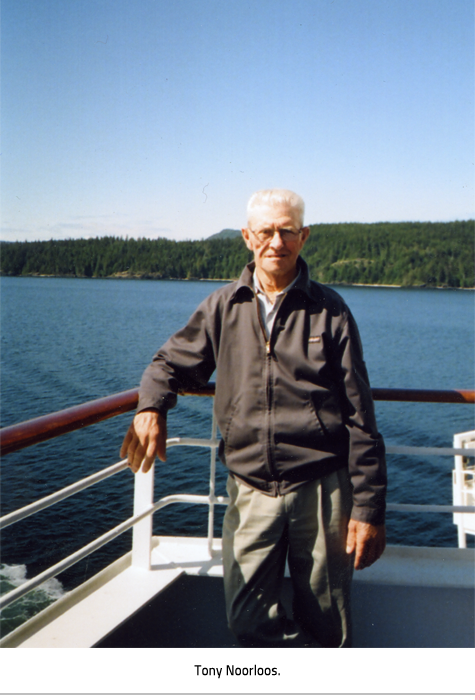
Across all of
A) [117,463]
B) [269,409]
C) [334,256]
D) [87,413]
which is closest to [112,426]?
[117,463]

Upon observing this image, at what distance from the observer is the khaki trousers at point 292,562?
134cm

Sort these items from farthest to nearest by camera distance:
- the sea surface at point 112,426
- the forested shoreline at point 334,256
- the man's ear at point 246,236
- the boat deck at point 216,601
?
1. the forested shoreline at point 334,256
2. the sea surface at point 112,426
3. the boat deck at point 216,601
4. the man's ear at point 246,236

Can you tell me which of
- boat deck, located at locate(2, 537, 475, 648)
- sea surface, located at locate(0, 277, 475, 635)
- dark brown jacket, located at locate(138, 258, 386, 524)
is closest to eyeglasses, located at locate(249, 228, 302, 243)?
dark brown jacket, located at locate(138, 258, 386, 524)

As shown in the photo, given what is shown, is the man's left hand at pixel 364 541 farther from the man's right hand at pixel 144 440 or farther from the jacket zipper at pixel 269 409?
the man's right hand at pixel 144 440

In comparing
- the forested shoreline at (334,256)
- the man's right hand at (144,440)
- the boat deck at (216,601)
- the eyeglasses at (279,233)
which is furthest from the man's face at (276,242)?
the forested shoreline at (334,256)

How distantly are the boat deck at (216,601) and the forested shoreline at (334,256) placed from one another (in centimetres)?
1955

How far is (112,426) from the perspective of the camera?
1473 cm

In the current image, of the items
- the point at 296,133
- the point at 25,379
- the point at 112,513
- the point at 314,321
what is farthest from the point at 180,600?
the point at 25,379

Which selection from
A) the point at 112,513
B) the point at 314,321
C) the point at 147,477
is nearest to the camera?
the point at 314,321

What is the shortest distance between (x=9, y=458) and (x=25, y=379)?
24.6 ft

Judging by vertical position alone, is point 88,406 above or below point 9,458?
above

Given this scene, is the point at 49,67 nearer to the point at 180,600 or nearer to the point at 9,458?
the point at 180,600

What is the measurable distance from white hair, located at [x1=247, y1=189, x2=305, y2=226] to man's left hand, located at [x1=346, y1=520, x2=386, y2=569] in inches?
30.3

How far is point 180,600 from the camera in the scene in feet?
5.97
